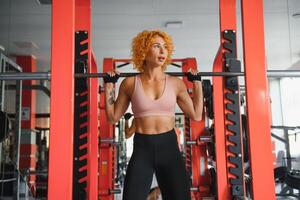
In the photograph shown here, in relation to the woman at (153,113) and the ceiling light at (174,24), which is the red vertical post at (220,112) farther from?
the ceiling light at (174,24)

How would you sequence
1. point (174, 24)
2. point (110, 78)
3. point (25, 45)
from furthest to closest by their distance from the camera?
point (25, 45)
point (174, 24)
point (110, 78)

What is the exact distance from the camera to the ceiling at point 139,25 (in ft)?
17.1

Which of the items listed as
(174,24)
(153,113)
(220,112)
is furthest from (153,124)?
(174,24)

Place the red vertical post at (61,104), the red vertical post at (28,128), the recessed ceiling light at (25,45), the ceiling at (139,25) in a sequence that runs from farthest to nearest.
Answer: the red vertical post at (28,128), the recessed ceiling light at (25,45), the ceiling at (139,25), the red vertical post at (61,104)

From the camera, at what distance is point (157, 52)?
1927 millimetres

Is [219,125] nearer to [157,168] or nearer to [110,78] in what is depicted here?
[157,168]

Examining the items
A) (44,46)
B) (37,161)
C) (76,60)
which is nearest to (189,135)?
(76,60)

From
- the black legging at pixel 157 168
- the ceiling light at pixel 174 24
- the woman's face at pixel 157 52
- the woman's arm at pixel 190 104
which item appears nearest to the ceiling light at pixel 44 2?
the ceiling light at pixel 174 24

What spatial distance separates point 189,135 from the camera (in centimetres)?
479

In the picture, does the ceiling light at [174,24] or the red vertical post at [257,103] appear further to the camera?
the ceiling light at [174,24]

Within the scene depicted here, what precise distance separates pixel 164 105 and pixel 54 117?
0.65 meters

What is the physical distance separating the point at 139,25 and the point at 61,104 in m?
4.78

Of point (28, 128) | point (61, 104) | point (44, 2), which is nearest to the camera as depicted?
point (61, 104)

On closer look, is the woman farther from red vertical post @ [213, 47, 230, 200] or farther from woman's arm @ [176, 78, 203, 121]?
red vertical post @ [213, 47, 230, 200]
